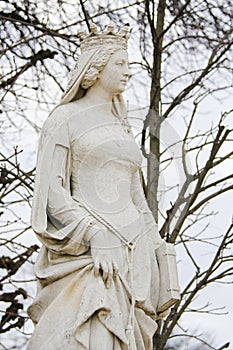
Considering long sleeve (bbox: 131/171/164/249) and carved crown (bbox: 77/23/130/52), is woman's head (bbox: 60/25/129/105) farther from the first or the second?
long sleeve (bbox: 131/171/164/249)

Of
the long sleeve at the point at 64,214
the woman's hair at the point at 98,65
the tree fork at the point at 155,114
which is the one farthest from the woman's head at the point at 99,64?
the tree fork at the point at 155,114

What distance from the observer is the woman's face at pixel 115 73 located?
27.3 ft

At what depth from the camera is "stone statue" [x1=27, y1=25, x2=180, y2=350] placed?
25.6 ft

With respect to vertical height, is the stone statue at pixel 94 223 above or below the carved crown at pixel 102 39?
below

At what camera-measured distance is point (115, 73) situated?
836cm

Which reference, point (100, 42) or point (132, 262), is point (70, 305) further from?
point (100, 42)

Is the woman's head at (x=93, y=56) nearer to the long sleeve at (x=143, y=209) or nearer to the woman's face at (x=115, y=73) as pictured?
the woman's face at (x=115, y=73)

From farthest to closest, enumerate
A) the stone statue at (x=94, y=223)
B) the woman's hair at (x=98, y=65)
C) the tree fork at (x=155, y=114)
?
the tree fork at (x=155, y=114)
the woman's hair at (x=98, y=65)
the stone statue at (x=94, y=223)

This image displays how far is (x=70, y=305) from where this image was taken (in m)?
7.84

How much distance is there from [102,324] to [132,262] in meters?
0.49

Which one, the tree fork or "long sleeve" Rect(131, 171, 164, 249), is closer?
"long sleeve" Rect(131, 171, 164, 249)

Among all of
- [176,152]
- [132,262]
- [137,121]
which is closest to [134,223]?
[132,262]

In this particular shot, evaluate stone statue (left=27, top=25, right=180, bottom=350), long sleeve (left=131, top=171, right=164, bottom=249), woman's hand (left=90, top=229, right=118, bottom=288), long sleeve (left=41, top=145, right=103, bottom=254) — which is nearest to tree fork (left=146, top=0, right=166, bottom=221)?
long sleeve (left=131, top=171, right=164, bottom=249)

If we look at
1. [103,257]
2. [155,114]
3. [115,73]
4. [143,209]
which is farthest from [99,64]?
[155,114]
